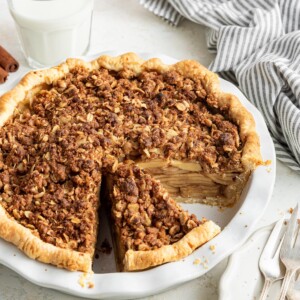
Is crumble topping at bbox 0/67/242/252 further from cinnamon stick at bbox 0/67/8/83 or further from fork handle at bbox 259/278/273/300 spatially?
cinnamon stick at bbox 0/67/8/83

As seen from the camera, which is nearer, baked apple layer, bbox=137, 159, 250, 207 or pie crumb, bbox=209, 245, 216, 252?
pie crumb, bbox=209, 245, 216, 252

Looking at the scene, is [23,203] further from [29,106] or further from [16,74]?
[16,74]

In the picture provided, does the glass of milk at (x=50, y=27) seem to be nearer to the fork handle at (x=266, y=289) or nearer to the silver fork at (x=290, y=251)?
the silver fork at (x=290, y=251)

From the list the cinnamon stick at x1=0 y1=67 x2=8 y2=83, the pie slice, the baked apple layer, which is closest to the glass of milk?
the cinnamon stick at x1=0 y1=67 x2=8 y2=83

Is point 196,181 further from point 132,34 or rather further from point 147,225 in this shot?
point 132,34

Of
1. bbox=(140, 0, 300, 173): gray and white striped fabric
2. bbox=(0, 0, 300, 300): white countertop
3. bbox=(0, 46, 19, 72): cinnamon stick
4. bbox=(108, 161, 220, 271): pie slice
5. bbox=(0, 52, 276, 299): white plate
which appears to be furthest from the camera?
bbox=(0, 0, 300, 300): white countertop

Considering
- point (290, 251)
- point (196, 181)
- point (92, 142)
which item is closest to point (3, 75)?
point (92, 142)

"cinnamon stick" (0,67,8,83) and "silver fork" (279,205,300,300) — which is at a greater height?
"silver fork" (279,205,300,300)
